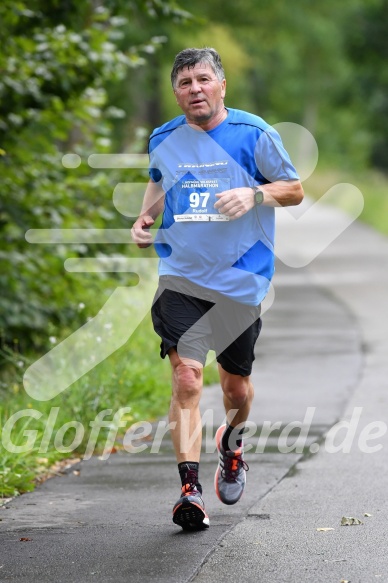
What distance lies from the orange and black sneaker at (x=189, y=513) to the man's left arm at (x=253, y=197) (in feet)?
3.99

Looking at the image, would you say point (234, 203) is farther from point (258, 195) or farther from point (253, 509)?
point (253, 509)

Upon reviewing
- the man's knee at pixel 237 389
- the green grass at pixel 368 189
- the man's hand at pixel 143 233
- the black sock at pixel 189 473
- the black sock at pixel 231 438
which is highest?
the man's hand at pixel 143 233

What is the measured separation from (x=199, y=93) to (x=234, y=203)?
0.54 meters

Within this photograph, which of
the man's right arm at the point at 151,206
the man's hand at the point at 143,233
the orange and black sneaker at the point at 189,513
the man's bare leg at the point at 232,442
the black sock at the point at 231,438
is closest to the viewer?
the orange and black sneaker at the point at 189,513

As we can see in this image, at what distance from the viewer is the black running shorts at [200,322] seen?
19.9ft

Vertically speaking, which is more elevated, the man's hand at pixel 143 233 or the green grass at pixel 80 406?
the man's hand at pixel 143 233

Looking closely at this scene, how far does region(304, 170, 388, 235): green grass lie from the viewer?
113ft

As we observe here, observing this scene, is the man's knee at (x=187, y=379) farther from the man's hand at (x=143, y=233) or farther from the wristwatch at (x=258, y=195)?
the wristwatch at (x=258, y=195)

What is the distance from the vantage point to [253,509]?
20.8 feet

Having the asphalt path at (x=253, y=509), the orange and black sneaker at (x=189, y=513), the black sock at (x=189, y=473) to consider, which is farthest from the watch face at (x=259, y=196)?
the asphalt path at (x=253, y=509)

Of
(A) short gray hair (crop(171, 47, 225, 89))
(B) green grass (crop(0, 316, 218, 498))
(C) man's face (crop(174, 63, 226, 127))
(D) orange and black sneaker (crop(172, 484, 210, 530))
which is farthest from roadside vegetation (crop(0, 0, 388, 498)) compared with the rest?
(A) short gray hair (crop(171, 47, 225, 89))

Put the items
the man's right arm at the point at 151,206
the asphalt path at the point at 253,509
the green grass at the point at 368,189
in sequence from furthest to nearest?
the green grass at the point at 368,189 < the man's right arm at the point at 151,206 < the asphalt path at the point at 253,509

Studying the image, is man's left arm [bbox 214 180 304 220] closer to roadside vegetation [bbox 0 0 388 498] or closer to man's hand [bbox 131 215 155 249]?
man's hand [bbox 131 215 155 249]

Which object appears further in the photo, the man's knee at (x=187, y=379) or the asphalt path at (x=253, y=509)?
the man's knee at (x=187, y=379)
